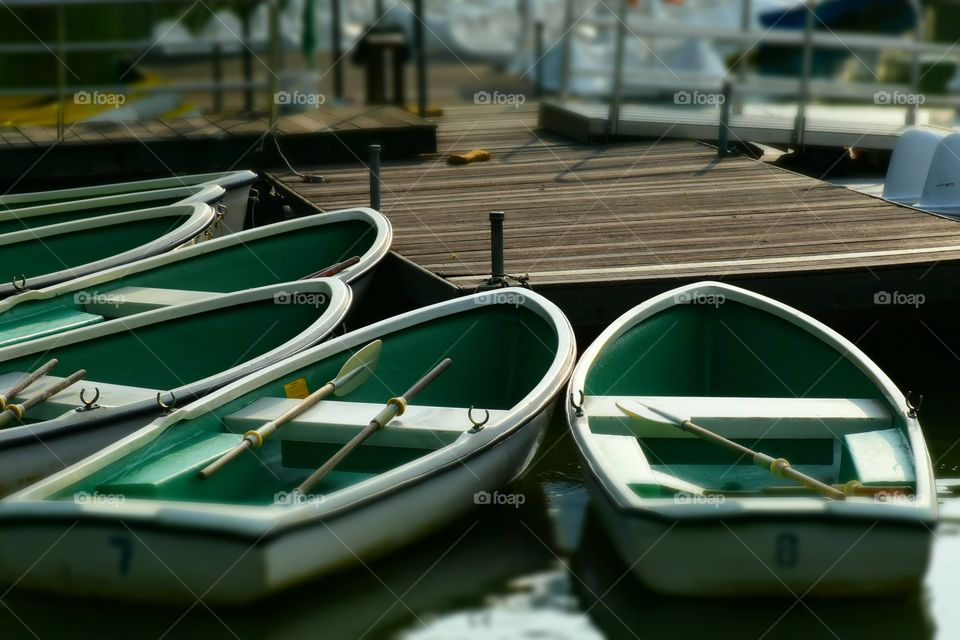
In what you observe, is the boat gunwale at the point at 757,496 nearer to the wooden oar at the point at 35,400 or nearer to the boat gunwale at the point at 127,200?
the wooden oar at the point at 35,400

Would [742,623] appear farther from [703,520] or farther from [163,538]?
[163,538]

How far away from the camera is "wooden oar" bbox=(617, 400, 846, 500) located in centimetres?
415

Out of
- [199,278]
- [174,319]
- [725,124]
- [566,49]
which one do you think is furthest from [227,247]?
[566,49]

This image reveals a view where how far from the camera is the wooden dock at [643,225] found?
6.00 m

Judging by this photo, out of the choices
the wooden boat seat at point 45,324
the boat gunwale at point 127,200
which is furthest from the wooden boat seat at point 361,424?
the boat gunwale at point 127,200

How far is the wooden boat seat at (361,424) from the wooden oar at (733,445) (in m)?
0.48

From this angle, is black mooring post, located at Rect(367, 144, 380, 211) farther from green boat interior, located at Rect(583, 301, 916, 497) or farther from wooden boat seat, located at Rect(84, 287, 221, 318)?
green boat interior, located at Rect(583, 301, 916, 497)

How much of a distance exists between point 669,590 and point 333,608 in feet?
3.43

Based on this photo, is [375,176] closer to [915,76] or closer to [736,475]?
[736,475]

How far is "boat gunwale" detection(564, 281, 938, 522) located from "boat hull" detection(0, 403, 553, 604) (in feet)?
2.44

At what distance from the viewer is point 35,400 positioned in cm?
464

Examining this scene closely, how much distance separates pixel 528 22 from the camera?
18031 millimetres

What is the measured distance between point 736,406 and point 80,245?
3.75 metres

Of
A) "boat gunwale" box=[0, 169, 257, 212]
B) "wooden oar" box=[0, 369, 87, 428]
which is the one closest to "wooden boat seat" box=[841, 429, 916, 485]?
"wooden oar" box=[0, 369, 87, 428]
